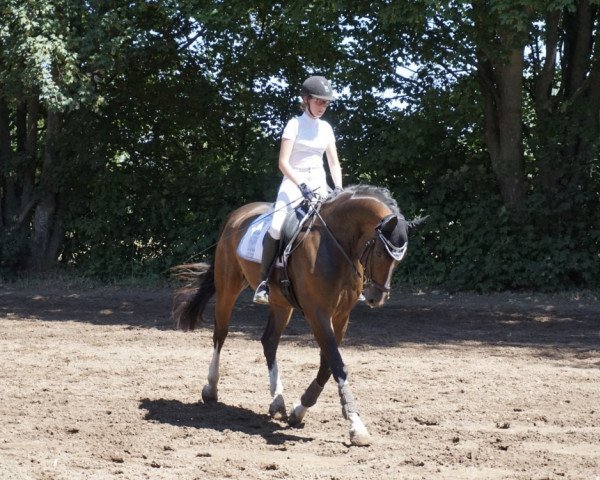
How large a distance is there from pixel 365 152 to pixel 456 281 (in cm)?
300

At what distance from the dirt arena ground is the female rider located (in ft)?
4.70

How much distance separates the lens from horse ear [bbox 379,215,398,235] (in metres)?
7.18

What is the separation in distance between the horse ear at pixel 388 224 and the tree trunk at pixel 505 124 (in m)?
10.8

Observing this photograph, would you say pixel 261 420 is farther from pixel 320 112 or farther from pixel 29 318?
pixel 29 318

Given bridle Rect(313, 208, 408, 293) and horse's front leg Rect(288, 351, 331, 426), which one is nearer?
bridle Rect(313, 208, 408, 293)

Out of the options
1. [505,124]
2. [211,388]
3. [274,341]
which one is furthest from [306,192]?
[505,124]

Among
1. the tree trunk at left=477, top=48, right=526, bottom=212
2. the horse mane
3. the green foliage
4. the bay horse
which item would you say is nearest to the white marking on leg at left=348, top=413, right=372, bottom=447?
the bay horse

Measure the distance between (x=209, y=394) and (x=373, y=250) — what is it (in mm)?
2552

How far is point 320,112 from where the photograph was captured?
8180 millimetres

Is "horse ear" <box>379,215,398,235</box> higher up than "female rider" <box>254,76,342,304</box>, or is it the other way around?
"female rider" <box>254,76,342,304</box>

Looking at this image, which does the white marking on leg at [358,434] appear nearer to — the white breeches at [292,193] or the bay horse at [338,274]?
the bay horse at [338,274]

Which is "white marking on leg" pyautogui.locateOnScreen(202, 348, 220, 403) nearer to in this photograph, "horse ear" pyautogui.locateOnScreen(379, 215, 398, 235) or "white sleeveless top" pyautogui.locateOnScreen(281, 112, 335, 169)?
"white sleeveless top" pyautogui.locateOnScreen(281, 112, 335, 169)

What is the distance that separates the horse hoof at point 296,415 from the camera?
7918 mm

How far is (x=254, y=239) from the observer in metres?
8.77
